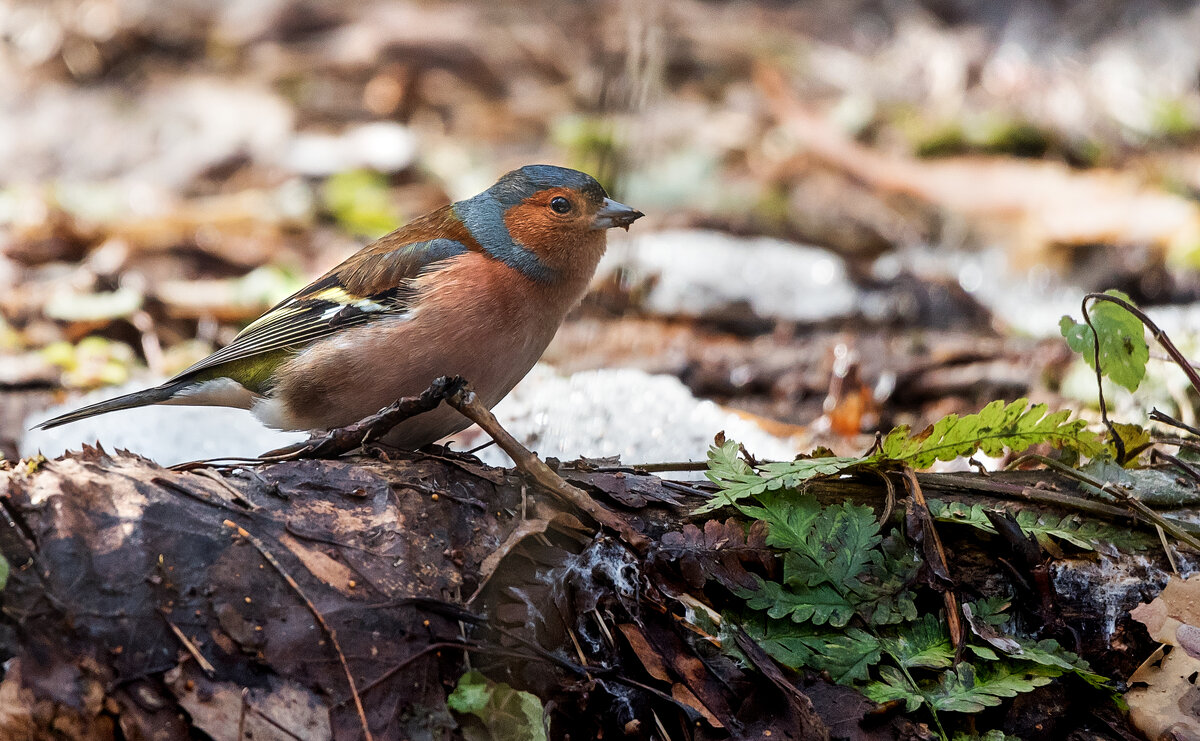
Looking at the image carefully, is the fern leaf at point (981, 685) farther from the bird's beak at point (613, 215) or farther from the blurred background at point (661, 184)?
the bird's beak at point (613, 215)

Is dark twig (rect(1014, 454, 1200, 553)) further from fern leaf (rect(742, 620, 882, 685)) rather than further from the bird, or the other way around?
the bird

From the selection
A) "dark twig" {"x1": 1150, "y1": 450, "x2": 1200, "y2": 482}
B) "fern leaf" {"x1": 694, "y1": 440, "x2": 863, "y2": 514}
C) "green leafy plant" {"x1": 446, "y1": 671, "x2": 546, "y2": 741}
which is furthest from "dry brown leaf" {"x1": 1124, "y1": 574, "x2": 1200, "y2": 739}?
"green leafy plant" {"x1": 446, "y1": 671, "x2": 546, "y2": 741}

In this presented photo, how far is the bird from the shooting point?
3.57 metres

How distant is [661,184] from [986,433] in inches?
236

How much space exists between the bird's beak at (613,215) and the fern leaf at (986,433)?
1513 mm

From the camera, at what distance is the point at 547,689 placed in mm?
2373

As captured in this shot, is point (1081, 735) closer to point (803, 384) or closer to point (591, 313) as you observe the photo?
point (803, 384)

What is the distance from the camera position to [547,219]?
4086mm

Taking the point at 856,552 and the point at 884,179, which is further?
the point at 884,179

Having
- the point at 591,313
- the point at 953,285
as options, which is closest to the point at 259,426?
the point at 591,313

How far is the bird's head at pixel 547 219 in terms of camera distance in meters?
3.96

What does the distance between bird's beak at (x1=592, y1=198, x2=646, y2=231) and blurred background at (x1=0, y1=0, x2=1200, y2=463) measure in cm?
14

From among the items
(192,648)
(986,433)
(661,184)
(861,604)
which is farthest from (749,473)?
(661,184)

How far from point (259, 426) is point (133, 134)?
557 centimetres
